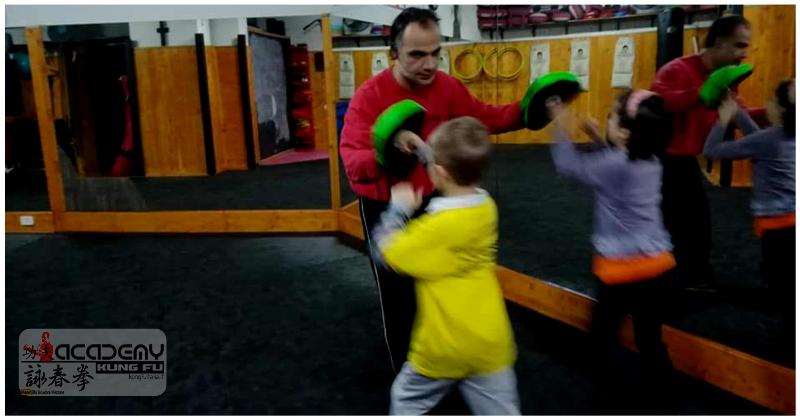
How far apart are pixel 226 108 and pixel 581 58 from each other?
16.1 ft

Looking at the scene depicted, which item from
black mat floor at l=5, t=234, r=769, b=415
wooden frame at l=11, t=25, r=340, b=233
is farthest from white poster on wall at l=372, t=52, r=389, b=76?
black mat floor at l=5, t=234, r=769, b=415

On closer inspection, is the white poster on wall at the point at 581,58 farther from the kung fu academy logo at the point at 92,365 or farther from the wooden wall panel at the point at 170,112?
the kung fu academy logo at the point at 92,365

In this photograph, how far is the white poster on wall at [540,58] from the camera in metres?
8.98

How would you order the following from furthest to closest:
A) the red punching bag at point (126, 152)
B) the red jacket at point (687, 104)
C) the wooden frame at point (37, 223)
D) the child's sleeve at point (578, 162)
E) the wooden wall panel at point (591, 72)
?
the wooden wall panel at point (591, 72)
the red punching bag at point (126, 152)
the wooden frame at point (37, 223)
the red jacket at point (687, 104)
the child's sleeve at point (578, 162)

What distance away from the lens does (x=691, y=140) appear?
2.41 m

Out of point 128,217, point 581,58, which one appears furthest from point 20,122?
point 581,58

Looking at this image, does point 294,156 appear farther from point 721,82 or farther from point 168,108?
point 721,82

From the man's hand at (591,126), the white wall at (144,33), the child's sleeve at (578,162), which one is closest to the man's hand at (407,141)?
the child's sleeve at (578,162)

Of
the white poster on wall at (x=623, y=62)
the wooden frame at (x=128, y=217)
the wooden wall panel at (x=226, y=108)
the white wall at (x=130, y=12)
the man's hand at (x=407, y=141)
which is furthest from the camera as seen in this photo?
the white poster on wall at (x=623, y=62)

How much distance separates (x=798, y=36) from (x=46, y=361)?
283cm

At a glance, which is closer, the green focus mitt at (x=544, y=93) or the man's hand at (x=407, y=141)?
the man's hand at (x=407, y=141)

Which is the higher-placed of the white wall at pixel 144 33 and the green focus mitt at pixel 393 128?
the white wall at pixel 144 33

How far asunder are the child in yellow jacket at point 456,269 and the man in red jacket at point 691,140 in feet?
3.76

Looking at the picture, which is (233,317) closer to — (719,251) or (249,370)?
(249,370)
